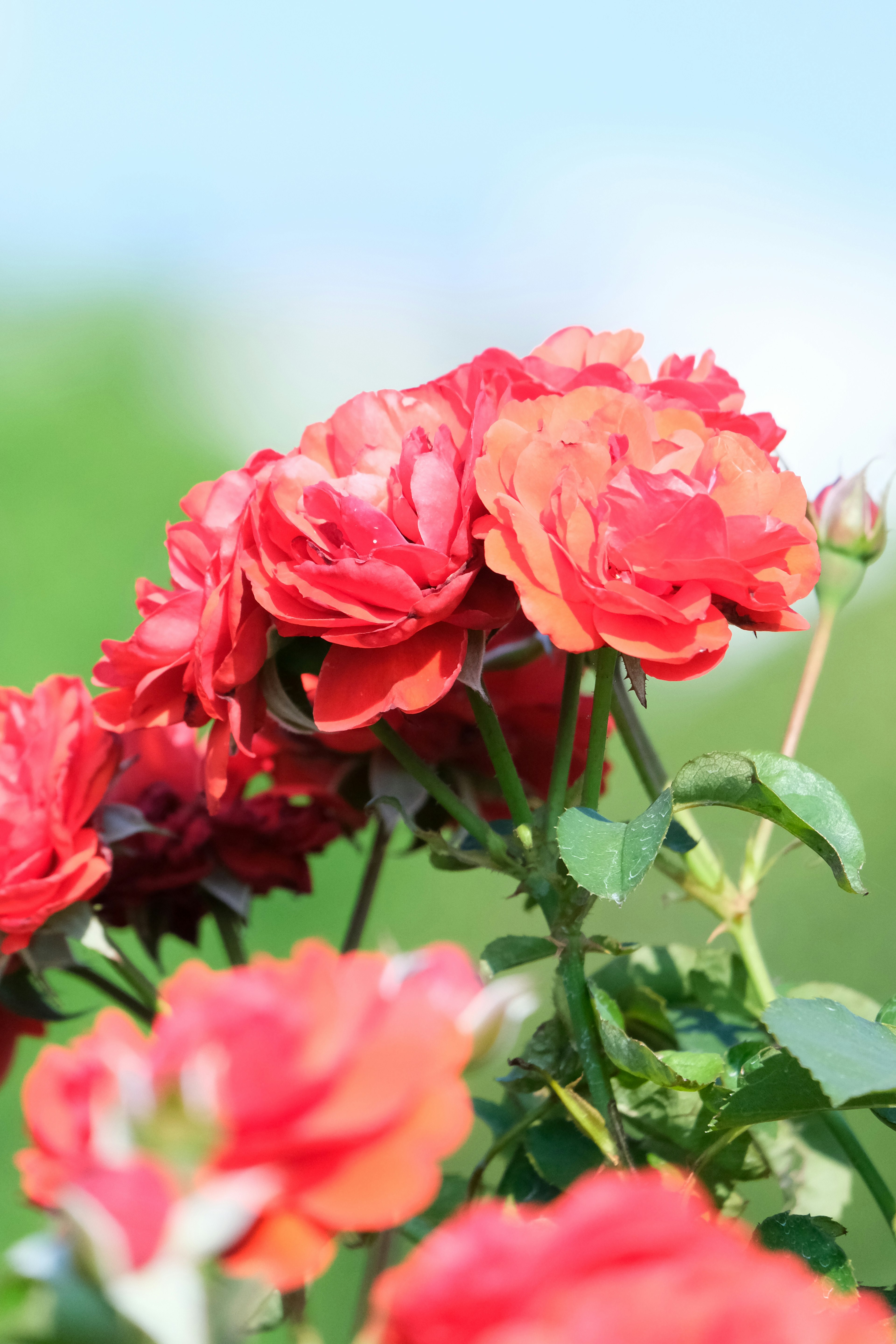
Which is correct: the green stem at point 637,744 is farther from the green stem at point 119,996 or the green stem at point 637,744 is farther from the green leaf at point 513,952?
the green stem at point 119,996

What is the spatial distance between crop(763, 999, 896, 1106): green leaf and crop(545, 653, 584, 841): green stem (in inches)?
3.6

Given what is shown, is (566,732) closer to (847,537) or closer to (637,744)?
(637,744)

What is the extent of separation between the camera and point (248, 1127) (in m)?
0.14

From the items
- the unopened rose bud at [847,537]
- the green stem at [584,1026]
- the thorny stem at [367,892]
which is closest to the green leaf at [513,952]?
the green stem at [584,1026]

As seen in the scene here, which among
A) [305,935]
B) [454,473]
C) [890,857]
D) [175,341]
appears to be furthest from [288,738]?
[175,341]

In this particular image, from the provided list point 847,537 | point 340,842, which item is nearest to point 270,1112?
point 847,537

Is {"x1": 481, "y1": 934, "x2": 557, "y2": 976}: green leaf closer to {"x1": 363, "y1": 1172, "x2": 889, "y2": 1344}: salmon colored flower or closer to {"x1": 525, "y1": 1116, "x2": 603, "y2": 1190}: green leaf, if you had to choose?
{"x1": 525, "y1": 1116, "x2": 603, "y2": 1190}: green leaf

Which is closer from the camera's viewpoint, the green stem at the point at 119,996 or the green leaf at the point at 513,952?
the green leaf at the point at 513,952

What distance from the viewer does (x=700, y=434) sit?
32 centimetres

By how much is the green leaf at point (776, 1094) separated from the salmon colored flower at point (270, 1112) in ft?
0.43

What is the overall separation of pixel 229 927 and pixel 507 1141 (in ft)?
0.56

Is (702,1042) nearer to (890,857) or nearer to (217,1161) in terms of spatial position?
(217,1161)

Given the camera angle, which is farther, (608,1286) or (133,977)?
(133,977)

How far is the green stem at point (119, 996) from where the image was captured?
0.43 meters
